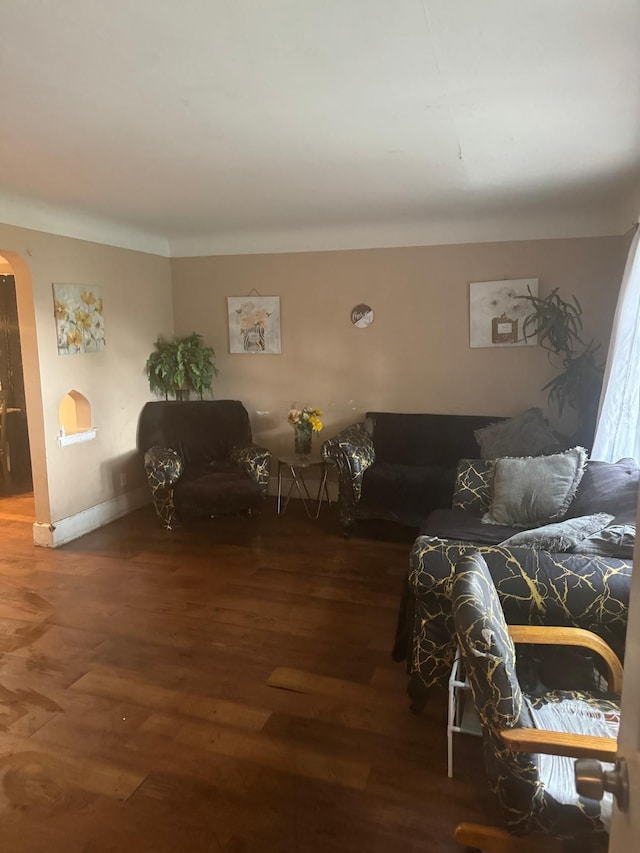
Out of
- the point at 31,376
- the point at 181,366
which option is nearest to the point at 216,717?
the point at 31,376

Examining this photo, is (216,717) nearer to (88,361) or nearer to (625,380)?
(625,380)

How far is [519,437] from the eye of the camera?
4297 millimetres

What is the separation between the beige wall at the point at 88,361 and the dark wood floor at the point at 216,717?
78 cm

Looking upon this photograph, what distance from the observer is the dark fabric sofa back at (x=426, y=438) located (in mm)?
4684

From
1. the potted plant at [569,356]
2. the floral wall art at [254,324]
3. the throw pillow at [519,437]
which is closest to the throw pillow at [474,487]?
the throw pillow at [519,437]

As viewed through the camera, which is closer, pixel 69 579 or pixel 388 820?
pixel 388 820

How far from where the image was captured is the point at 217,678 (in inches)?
106

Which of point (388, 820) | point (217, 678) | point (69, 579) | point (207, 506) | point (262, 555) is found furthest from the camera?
point (207, 506)

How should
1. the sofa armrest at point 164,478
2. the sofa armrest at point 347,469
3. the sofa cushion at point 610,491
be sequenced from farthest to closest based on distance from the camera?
the sofa armrest at point 164,478, the sofa armrest at point 347,469, the sofa cushion at point 610,491

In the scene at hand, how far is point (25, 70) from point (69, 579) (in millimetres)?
2911

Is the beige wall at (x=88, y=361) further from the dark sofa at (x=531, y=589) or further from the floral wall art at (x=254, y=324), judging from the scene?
the dark sofa at (x=531, y=589)

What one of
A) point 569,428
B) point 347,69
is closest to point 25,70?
point 347,69

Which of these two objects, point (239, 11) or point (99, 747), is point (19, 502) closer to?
point (99, 747)

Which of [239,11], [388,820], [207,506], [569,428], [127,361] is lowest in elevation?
[388,820]
